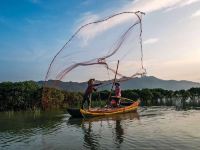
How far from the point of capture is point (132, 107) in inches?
1484

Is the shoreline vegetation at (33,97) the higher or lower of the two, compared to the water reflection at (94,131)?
higher

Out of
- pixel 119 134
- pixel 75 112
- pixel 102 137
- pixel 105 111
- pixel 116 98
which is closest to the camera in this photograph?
pixel 102 137

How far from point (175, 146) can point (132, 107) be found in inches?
810

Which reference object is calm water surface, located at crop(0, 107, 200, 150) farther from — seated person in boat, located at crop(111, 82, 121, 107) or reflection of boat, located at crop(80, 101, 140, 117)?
seated person in boat, located at crop(111, 82, 121, 107)

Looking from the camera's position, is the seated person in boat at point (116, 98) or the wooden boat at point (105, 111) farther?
the seated person in boat at point (116, 98)

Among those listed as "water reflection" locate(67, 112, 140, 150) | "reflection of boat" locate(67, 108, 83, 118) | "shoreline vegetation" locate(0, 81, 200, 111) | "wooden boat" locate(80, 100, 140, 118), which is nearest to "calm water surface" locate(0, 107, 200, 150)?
"water reflection" locate(67, 112, 140, 150)

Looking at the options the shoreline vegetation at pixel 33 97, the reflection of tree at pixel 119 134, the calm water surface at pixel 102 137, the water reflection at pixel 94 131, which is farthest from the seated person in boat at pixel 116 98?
the reflection of tree at pixel 119 134

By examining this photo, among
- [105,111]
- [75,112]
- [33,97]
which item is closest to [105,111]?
[105,111]

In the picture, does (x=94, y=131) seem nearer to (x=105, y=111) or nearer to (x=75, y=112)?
(x=75, y=112)

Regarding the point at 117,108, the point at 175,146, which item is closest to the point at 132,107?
the point at 117,108

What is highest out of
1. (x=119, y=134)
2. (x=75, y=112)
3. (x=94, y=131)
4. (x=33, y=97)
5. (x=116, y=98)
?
(x=33, y=97)

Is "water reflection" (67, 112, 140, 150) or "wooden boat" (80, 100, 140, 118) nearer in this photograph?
"water reflection" (67, 112, 140, 150)

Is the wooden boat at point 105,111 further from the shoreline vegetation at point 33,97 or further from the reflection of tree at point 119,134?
the shoreline vegetation at point 33,97

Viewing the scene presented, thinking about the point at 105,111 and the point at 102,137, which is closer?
the point at 102,137
